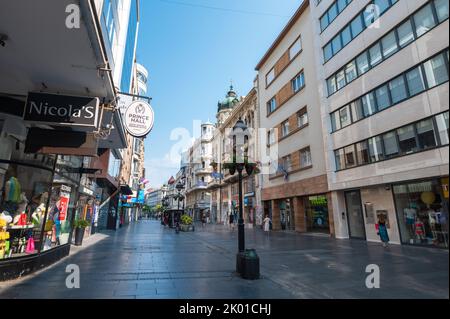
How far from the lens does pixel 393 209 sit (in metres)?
14.6

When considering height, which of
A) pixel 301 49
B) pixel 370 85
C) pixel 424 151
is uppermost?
pixel 301 49

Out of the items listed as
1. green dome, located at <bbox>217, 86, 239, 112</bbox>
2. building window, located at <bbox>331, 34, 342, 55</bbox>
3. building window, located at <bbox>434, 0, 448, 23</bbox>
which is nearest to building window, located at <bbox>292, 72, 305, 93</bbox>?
building window, located at <bbox>331, 34, 342, 55</bbox>

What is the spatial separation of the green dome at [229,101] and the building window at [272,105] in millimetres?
25306

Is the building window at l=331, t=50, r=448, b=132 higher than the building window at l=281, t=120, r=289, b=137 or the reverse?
the reverse

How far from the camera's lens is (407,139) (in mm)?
13641

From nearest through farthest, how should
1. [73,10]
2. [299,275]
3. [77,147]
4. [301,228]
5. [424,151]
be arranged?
[73,10] < [77,147] < [299,275] < [424,151] < [301,228]

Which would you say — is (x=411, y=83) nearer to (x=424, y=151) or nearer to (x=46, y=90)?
(x=424, y=151)

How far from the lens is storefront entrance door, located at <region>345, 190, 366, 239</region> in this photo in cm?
1712

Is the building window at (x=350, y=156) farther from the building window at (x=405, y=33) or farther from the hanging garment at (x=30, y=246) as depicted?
the hanging garment at (x=30, y=246)

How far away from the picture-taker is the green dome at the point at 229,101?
54.6 m

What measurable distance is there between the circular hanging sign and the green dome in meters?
46.5

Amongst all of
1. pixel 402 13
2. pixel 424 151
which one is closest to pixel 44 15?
pixel 424 151

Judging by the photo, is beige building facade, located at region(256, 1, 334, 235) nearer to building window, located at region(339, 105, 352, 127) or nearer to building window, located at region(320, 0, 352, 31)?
building window, located at region(320, 0, 352, 31)

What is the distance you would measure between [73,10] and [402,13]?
16.0m
